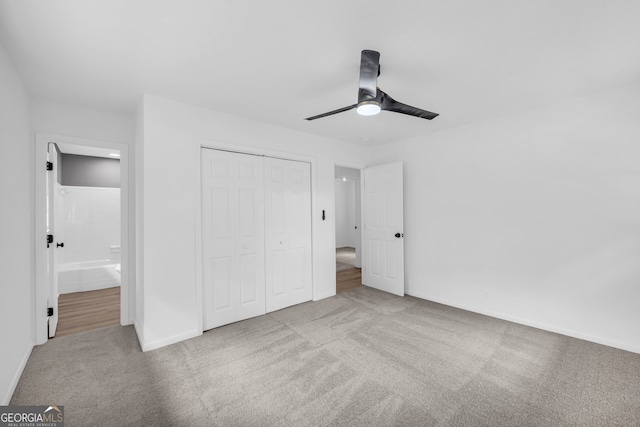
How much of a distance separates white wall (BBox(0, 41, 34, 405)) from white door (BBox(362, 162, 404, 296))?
416cm

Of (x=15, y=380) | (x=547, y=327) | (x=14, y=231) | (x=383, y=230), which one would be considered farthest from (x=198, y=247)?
(x=547, y=327)

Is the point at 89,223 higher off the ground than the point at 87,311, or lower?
higher

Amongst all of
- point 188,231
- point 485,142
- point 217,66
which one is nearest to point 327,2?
point 217,66

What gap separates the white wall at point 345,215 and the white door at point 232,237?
620cm

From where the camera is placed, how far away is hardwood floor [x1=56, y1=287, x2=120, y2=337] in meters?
3.20

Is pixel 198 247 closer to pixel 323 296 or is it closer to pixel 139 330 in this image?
pixel 139 330

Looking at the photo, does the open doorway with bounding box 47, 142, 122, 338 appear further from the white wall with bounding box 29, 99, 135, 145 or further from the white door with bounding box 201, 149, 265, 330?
the white door with bounding box 201, 149, 265, 330

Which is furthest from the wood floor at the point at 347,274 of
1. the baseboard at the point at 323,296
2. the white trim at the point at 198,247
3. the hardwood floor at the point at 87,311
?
the hardwood floor at the point at 87,311

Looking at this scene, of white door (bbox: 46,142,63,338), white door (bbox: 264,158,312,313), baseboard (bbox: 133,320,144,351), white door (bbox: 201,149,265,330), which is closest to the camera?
baseboard (bbox: 133,320,144,351)

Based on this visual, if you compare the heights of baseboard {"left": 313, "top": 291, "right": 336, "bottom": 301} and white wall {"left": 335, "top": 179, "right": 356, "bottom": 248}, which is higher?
white wall {"left": 335, "top": 179, "right": 356, "bottom": 248}

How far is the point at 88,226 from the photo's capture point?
527cm

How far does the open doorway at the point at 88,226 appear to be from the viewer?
449 cm

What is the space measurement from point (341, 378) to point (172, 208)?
229cm

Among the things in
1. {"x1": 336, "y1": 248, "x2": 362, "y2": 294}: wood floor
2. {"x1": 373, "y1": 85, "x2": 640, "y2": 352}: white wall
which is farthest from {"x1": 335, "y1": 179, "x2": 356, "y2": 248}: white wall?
{"x1": 373, "y1": 85, "x2": 640, "y2": 352}: white wall
